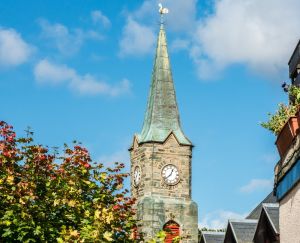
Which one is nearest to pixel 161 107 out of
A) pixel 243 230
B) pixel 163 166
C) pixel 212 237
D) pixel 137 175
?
pixel 163 166

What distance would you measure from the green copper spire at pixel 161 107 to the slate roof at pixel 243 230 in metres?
28.9

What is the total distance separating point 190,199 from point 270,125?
46327 millimetres

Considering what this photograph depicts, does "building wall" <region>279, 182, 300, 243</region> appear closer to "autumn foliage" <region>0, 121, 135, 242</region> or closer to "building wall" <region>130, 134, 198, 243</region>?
"autumn foliage" <region>0, 121, 135, 242</region>

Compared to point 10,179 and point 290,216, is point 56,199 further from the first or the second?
point 290,216

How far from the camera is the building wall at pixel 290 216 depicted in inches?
553

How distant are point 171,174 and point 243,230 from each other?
29.2m

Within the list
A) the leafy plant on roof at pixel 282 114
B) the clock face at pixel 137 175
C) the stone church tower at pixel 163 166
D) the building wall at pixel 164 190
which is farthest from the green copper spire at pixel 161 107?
the leafy plant on roof at pixel 282 114

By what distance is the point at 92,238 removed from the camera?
17500mm

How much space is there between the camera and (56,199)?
1959 cm

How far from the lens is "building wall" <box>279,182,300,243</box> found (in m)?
14.0

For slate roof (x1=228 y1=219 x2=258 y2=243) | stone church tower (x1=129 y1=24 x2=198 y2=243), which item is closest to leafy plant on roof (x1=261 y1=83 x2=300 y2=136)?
slate roof (x1=228 y1=219 x2=258 y2=243)

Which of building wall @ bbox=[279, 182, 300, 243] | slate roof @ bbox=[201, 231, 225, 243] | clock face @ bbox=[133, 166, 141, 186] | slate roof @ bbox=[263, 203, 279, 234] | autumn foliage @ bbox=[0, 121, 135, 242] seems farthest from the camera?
clock face @ bbox=[133, 166, 141, 186]

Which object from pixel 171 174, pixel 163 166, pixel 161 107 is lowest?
pixel 171 174

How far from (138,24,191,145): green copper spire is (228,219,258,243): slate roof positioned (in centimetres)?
2889
